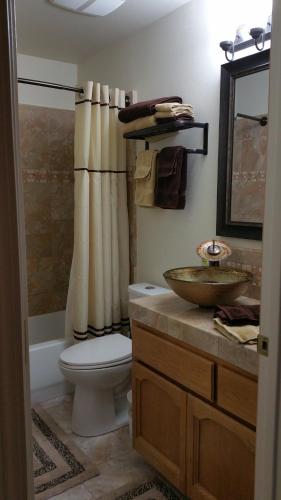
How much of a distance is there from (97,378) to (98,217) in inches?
40.1

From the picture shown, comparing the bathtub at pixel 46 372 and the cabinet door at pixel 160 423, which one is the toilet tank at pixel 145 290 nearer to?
the cabinet door at pixel 160 423

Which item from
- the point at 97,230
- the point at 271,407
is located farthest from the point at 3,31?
the point at 97,230

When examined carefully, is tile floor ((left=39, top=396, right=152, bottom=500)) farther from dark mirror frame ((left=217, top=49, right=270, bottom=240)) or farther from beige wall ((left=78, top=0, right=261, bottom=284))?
dark mirror frame ((left=217, top=49, right=270, bottom=240))

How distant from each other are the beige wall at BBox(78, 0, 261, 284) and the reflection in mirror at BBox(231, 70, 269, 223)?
14cm

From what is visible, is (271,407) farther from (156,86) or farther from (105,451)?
(156,86)

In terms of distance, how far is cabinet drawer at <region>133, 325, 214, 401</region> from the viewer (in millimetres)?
1544

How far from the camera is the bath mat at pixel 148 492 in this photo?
1.83 meters

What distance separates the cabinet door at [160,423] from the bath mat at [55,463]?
32cm

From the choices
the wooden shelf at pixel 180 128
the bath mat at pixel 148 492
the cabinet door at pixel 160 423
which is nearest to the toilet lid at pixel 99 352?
the cabinet door at pixel 160 423

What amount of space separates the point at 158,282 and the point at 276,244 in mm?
1661

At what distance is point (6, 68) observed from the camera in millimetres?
637

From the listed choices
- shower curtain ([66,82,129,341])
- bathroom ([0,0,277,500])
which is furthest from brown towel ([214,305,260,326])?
shower curtain ([66,82,129,341])

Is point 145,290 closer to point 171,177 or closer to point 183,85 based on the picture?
point 171,177

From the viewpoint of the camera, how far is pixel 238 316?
1540 millimetres
